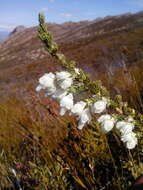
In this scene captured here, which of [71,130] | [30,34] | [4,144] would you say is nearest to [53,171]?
[71,130]

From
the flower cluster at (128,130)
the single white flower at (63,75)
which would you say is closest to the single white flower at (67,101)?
the single white flower at (63,75)

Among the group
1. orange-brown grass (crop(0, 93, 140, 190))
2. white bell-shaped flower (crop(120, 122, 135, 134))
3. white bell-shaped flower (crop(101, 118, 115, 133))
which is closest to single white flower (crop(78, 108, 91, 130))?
white bell-shaped flower (crop(101, 118, 115, 133))

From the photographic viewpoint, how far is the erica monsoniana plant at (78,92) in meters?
1.70

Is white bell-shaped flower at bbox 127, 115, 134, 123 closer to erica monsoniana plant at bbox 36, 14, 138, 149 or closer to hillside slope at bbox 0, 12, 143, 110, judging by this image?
erica monsoniana plant at bbox 36, 14, 138, 149

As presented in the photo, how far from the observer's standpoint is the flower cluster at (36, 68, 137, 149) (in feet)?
5.63

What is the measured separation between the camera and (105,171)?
3471 millimetres

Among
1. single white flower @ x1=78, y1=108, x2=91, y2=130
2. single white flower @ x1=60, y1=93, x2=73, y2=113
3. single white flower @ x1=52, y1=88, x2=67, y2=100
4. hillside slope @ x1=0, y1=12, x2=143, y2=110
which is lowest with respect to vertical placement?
hillside slope @ x1=0, y1=12, x2=143, y2=110

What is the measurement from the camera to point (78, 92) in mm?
1811

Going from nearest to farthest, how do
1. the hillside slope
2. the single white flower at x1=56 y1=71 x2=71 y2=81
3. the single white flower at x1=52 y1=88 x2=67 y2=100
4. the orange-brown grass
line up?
the single white flower at x1=56 y1=71 x2=71 y2=81
the single white flower at x1=52 y1=88 x2=67 y2=100
the orange-brown grass
the hillside slope

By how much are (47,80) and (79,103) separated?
215mm

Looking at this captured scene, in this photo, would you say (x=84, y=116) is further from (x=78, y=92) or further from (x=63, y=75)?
(x=63, y=75)

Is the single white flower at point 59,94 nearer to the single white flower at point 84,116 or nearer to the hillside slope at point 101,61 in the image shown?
the single white flower at point 84,116

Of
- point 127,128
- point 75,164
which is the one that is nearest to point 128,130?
point 127,128

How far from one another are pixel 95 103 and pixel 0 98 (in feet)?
35.1
